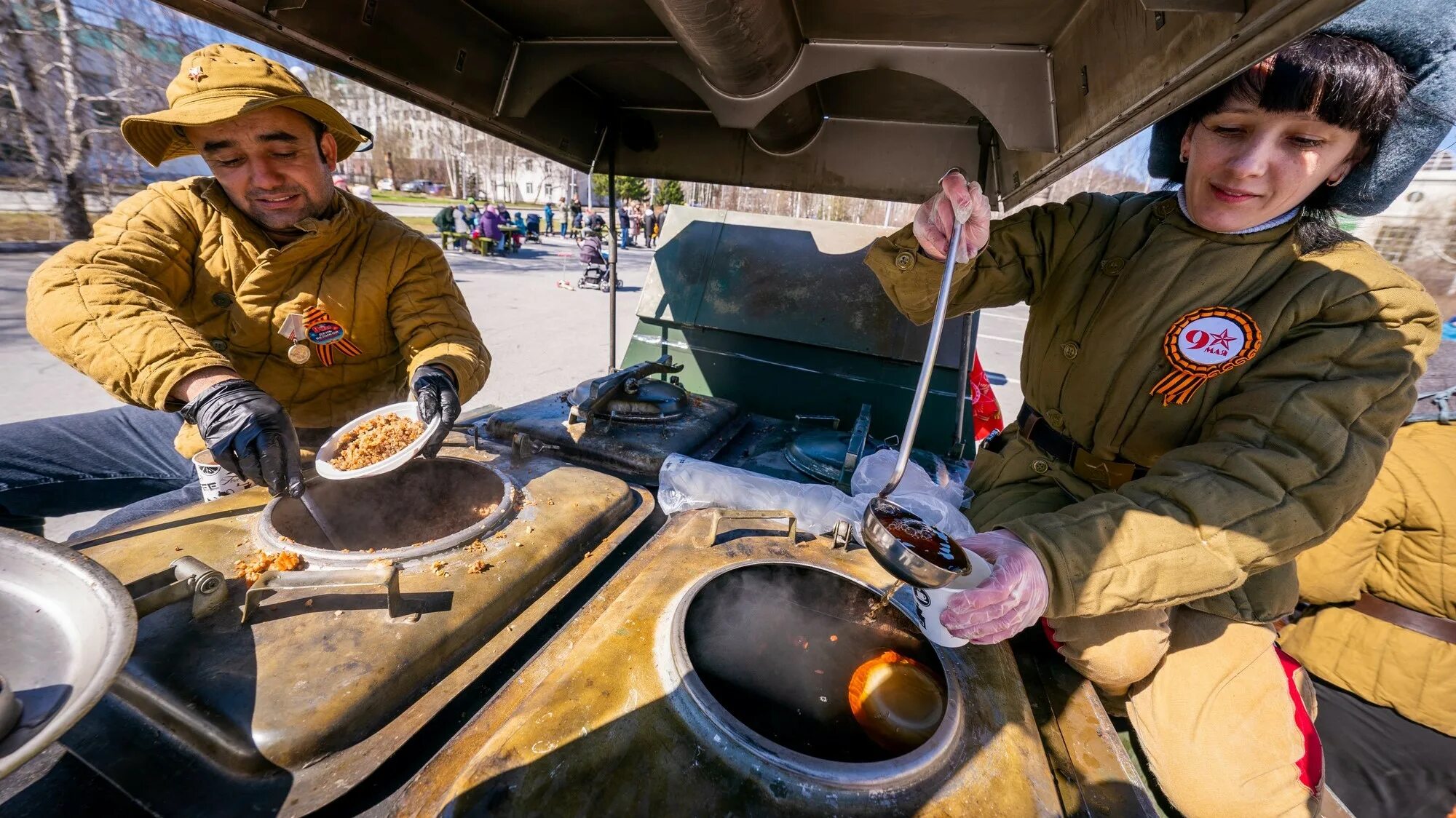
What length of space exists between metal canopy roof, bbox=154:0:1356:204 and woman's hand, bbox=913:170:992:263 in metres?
0.45

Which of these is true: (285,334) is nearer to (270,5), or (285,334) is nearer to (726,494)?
(270,5)

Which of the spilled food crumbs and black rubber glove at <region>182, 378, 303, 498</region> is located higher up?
black rubber glove at <region>182, 378, 303, 498</region>

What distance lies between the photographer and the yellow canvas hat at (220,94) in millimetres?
1703

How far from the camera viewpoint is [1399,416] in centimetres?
127

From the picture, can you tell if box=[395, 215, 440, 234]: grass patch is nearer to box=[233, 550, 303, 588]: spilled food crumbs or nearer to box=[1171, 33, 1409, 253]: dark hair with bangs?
box=[233, 550, 303, 588]: spilled food crumbs

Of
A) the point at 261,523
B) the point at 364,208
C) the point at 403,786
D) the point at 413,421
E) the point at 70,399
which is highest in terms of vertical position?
the point at 364,208

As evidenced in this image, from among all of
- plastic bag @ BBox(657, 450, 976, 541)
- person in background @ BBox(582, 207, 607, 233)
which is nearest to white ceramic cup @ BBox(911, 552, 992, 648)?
plastic bag @ BBox(657, 450, 976, 541)

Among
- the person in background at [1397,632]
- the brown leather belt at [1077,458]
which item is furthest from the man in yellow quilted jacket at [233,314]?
the person in background at [1397,632]

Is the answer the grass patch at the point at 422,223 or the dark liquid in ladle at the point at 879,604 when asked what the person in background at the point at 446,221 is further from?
the dark liquid in ladle at the point at 879,604

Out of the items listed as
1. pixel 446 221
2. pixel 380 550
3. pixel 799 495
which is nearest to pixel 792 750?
pixel 799 495

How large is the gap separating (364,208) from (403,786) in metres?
2.23

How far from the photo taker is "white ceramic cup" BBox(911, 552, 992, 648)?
115 centimetres

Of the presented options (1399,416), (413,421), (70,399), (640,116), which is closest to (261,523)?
(413,421)

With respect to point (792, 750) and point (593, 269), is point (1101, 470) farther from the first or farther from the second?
point (593, 269)
